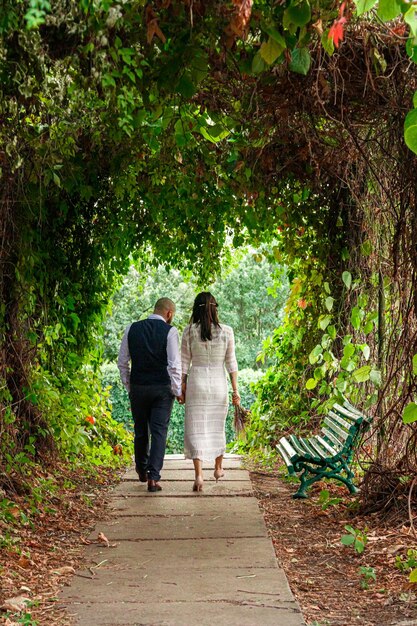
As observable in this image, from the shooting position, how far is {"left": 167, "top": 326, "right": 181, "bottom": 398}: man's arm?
25.4ft

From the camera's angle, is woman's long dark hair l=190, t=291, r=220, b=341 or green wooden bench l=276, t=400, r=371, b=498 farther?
woman's long dark hair l=190, t=291, r=220, b=341

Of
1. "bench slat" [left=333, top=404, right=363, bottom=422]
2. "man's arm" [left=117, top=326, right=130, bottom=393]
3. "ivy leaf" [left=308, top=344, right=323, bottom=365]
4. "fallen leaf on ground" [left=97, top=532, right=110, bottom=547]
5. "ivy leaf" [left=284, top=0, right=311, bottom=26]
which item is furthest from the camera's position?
"man's arm" [left=117, top=326, right=130, bottom=393]

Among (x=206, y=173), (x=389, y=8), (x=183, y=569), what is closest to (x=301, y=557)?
(x=183, y=569)

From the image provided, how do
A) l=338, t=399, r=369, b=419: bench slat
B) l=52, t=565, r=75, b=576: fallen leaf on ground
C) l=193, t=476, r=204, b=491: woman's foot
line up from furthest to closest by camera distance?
1. l=193, t=476, r=204, b=491: woman's foot
2. l=338, t=399, r=369, b=419: bench slat
3. l=52, t=565, r=75, b=576: fallen leaf on ground

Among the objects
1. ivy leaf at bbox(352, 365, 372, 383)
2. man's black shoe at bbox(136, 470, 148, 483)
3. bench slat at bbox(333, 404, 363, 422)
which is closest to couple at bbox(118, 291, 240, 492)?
man's black shoe at bbox(136, 470, 148, 483)

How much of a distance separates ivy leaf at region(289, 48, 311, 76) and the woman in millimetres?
3631

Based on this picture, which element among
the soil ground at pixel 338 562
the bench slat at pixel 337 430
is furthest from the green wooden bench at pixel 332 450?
the soil ground at pixel 338 562

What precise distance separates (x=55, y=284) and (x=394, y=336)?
4.31 meters

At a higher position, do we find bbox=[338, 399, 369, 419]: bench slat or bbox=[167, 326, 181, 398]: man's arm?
bbox=[167, 326, 181, 398]: man's arm

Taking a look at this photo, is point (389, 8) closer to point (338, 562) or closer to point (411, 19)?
point (411, 19)

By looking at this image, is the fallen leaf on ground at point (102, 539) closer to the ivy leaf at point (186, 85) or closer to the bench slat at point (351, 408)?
the bench slat at point (351, 408)

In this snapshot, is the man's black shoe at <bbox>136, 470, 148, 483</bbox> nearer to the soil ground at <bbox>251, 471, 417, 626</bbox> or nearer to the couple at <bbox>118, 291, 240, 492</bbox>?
the couple at <bbox>118, 291, 240, 492</bbox>

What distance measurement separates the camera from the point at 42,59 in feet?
14.0

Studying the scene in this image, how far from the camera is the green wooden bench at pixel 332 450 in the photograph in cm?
674
